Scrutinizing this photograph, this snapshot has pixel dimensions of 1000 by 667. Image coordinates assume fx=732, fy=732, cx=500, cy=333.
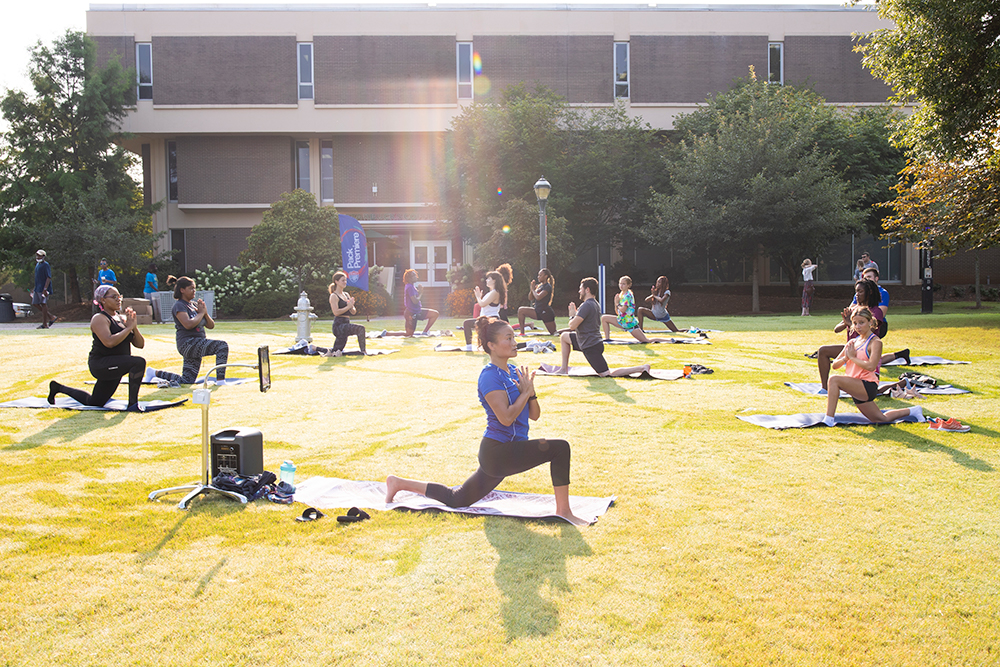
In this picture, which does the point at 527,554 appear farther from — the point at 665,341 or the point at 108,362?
the point at 665,341

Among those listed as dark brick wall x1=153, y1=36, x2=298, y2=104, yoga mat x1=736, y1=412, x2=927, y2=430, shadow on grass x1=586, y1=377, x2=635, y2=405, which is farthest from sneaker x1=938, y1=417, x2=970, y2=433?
dark brick wall x1=153, y1=36, x2=298, y2=104

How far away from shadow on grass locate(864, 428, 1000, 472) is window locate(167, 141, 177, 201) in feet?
124

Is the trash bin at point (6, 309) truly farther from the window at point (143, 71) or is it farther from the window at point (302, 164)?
the window at point (302, 164)

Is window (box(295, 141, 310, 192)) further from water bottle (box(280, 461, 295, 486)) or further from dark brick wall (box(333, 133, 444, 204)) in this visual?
water bottle (box(280, 461, 295, 486))

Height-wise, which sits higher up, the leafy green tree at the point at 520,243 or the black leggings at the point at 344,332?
the leafy green tree at the point at 520,243

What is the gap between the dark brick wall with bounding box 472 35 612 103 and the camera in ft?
120

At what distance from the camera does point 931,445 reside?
6.57 metres

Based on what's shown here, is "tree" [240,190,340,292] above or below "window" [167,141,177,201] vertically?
below

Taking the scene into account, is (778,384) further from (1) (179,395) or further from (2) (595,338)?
(1) (179,395)

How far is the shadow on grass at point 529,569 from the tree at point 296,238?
25.6 m

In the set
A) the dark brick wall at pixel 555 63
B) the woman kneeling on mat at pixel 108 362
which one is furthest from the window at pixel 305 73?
the woman kneeling on mat at pixel 108 362

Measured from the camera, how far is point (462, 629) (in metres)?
3.29

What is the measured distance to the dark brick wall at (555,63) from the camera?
36.6 meters

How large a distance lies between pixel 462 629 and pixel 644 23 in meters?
38.1
